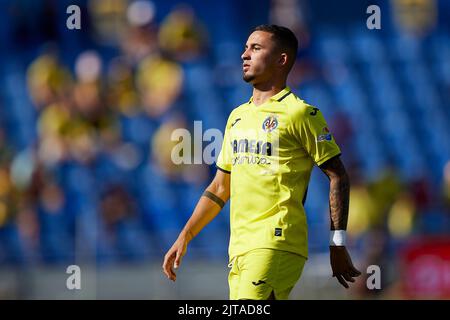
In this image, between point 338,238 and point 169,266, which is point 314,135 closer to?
point 338,238

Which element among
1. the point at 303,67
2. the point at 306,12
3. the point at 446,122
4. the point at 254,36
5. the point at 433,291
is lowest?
the point at 433,291

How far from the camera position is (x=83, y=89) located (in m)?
16.5

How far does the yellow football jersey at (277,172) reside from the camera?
5.58 metres

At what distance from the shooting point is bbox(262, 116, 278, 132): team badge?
568 cm

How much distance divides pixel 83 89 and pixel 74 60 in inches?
40.4

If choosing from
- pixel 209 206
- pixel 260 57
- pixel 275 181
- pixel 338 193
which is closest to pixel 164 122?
pixel 209 206

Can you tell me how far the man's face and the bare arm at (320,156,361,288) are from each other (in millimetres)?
645

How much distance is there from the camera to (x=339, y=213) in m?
5.54

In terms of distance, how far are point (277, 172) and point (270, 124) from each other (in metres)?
0.29

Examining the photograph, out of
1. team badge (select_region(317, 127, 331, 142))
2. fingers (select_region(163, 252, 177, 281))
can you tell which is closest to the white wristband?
team badge (select_region(317, 127, 331, 142))

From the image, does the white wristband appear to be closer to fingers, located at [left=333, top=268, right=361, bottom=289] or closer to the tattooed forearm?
the tattooed forearm

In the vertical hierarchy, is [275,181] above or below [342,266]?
above

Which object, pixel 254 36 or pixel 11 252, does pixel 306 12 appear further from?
A: pixel 254 36
